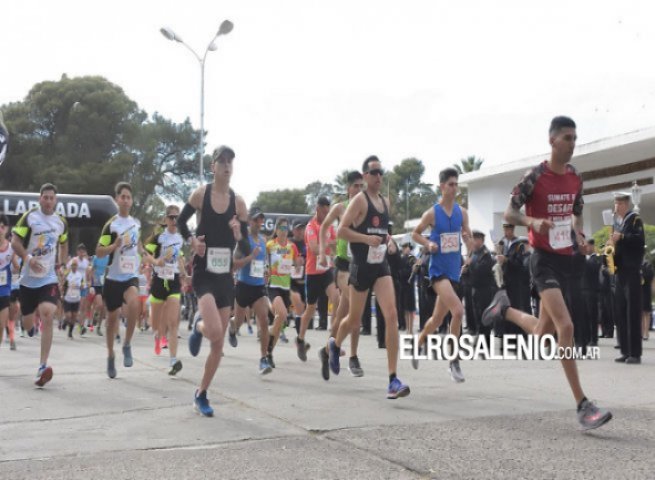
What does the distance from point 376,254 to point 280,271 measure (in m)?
3.99

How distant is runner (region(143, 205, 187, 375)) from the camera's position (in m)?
9.59

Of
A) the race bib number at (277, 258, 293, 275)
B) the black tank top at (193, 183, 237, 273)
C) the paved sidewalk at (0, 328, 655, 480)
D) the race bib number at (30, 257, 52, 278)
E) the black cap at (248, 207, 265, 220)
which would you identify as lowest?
the paved sidewalk at (0, 328, 655, 480)

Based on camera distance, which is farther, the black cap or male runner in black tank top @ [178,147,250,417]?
the black cap

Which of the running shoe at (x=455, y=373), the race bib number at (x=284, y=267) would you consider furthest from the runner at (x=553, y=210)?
the race bib number at (x=284, y=267)

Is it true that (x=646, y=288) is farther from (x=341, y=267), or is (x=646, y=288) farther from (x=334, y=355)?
(x=334, y=355)

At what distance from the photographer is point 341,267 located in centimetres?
974

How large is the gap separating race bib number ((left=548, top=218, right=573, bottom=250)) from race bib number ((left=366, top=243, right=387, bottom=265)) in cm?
185

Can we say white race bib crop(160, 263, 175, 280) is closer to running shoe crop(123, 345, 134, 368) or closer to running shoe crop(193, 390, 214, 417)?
running shoe crop(123, 345, 134, 368)

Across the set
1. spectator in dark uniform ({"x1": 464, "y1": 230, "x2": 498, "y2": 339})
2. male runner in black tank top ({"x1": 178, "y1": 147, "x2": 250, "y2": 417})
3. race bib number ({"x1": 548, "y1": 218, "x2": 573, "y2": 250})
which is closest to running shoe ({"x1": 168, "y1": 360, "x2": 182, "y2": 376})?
male runner in black tank top ({"x1": 178, "y1": 147, "x2": 250, "y2": 417})

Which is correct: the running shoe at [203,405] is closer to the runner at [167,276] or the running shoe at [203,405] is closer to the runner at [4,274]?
the runner at [167,276]

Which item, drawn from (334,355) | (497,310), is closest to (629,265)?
(497,310)

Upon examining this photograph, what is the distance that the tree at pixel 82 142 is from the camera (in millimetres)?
48156

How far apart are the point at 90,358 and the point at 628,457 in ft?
28.7

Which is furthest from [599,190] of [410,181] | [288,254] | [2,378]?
[410,181]
